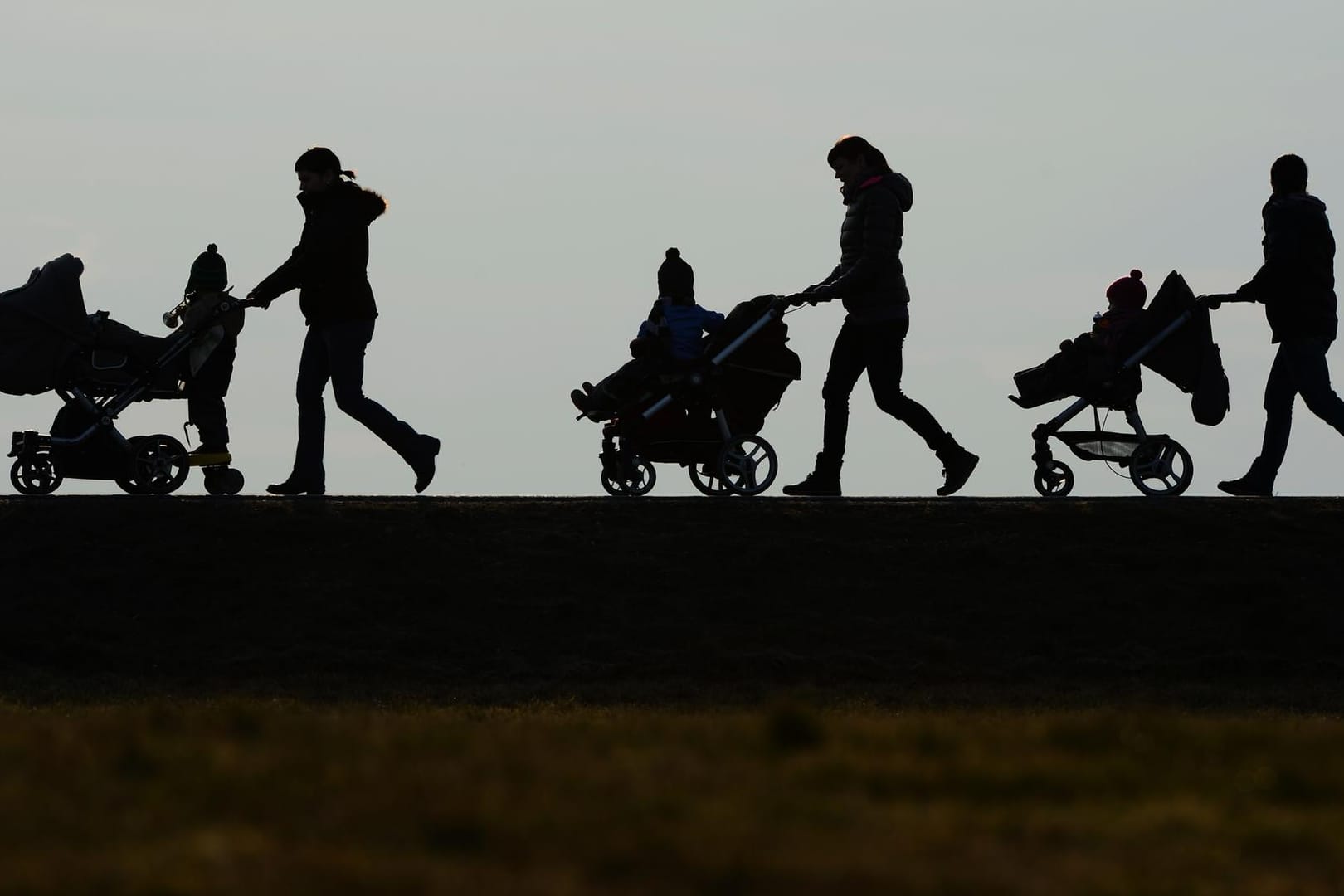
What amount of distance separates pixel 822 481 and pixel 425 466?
2.58 meters

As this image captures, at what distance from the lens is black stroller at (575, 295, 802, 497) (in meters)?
15.5

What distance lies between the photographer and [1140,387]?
16.4 metres

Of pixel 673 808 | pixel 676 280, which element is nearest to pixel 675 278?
pixel 676 280

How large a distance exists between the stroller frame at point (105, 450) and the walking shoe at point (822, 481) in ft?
14.8

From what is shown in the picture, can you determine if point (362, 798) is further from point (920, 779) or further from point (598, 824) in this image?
point (920, 779)

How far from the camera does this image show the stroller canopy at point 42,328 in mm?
15703

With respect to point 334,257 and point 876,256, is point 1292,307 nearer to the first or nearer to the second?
point 876,256

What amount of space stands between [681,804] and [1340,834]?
4.49ft

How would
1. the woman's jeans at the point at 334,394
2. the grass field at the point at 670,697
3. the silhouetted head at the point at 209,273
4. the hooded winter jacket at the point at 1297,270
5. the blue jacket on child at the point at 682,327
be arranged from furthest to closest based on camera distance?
the silhouetted head at the point at 209,273 < the blue jacket on child at the point at 682,327 < the hooded winter jacket at the point at 1297,270 < the woman's jeans at the point at 334,394 < the grass field at the point at 670,697

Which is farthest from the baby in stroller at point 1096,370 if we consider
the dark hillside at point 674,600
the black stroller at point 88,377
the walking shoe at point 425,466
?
the black stroller at point 88,377

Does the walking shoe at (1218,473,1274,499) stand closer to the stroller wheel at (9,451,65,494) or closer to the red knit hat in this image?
the red knit hat

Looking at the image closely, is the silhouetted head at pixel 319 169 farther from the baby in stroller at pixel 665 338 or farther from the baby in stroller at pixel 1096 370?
the baby in stroller at pixel 1096 370

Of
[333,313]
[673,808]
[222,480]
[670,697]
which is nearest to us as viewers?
[673,808]

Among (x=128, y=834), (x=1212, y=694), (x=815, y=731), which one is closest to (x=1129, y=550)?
(x=1212, y=694)
